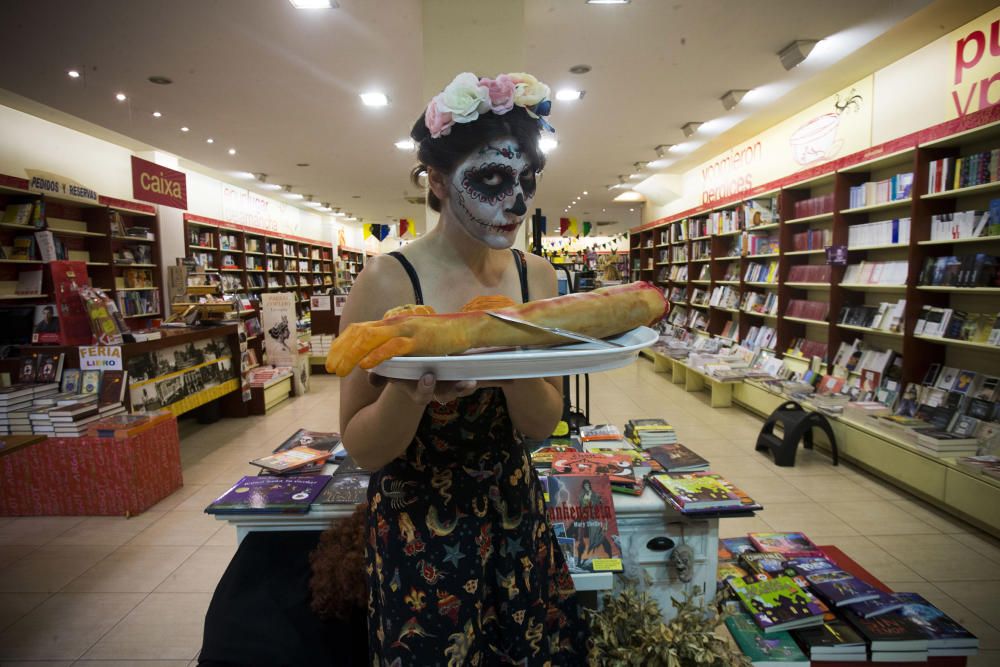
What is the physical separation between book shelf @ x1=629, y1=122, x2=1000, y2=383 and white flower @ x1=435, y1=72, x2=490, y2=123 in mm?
3902

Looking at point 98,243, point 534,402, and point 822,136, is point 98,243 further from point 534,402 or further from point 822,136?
point 822,136

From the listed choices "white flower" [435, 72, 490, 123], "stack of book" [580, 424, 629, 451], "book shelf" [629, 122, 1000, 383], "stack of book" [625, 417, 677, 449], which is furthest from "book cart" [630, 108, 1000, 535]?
"white flower" [435, 72, 490, 123]

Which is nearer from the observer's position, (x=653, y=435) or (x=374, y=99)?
(x=653, y=435)

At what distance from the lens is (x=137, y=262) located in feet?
23.0

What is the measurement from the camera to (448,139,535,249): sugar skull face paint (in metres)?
0.82

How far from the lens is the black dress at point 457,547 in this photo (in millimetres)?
921

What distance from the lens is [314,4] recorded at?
3.19m

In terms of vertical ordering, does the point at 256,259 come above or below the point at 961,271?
above

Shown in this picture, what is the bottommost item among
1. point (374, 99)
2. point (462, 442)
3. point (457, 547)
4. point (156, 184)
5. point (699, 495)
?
point (699, 495)

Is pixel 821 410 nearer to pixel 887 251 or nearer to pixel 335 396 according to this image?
pixel 887 251

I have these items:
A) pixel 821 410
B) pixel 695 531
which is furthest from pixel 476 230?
pixel 821 410

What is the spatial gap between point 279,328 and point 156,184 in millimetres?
2054

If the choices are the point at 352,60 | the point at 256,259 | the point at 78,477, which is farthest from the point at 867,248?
the point at 256,259

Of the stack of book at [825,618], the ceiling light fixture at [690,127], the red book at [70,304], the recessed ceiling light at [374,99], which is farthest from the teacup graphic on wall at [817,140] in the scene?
the red book at [70,304]
